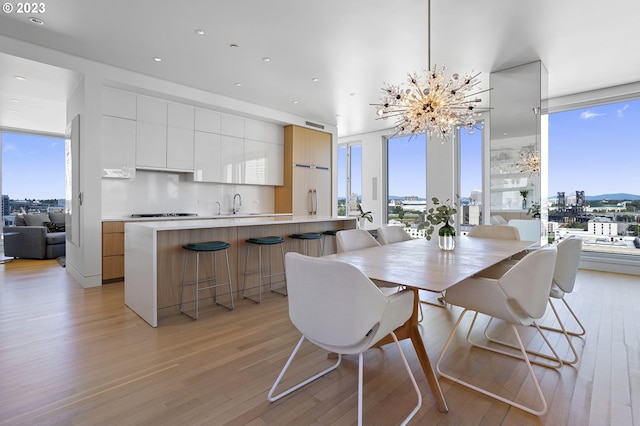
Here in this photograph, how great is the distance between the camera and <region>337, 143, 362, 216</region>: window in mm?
8828

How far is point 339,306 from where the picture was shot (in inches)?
55.1

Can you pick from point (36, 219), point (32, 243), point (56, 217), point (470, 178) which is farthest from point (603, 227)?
point (36, 219)

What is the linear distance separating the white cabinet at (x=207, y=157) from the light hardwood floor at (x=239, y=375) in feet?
9.40

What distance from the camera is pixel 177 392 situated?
1.85 m

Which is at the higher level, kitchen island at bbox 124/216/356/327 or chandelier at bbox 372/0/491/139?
chandelier at bbox 372/0/491/139

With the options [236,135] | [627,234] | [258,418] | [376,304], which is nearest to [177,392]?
[258,418]

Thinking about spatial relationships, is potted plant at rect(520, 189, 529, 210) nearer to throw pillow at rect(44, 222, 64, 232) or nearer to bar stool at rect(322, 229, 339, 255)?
bar stool at rect(322, 229, 339, 255)

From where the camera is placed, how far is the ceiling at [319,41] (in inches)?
120

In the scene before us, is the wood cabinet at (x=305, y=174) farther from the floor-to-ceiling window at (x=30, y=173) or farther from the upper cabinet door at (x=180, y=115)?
the floor-to-ceiling window at (x=30, y=173)

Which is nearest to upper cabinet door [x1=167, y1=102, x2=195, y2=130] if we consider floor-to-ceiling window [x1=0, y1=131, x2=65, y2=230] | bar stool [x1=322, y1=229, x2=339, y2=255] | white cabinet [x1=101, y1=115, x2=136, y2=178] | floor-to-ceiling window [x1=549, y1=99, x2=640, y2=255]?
white cabinet [x1=101, y1=115, x2=136, y2=178]

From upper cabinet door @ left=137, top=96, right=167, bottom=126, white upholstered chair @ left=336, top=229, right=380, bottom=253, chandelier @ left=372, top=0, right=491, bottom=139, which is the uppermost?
upper cabinet door @ left=137, top=96, right=167, bottom=126

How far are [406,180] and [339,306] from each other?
7011 millimetres

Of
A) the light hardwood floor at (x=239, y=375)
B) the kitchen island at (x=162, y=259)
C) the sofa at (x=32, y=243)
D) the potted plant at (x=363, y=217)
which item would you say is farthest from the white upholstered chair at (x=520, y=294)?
the sofa at (x=32, y=243)

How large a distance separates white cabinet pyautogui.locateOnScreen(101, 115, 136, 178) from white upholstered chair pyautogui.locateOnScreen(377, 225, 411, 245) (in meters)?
3.81
